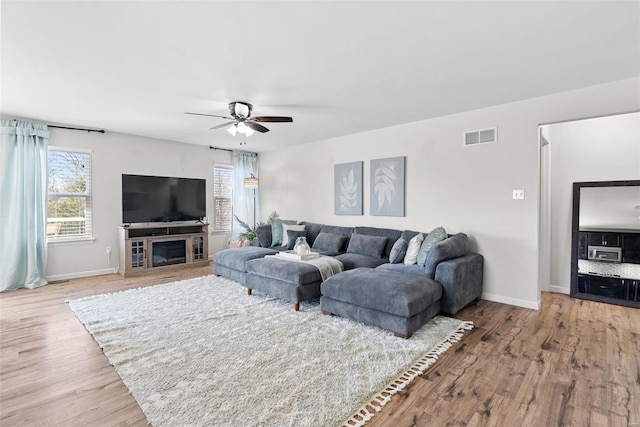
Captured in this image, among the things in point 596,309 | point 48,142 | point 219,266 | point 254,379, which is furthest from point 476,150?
point 48,142

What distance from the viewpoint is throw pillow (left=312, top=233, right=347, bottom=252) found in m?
5.04

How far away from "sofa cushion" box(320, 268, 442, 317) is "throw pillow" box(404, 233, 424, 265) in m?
0.59

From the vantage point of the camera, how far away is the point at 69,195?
5.05 meters

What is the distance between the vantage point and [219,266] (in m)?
4.97

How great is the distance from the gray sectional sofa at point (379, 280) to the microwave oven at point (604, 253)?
1511 mm

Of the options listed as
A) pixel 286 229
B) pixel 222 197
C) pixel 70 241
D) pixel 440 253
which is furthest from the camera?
pixel 222 197

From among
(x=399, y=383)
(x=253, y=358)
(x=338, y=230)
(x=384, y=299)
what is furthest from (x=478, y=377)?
(x=338, y=230)

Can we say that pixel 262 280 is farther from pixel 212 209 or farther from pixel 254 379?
pixel 212 209

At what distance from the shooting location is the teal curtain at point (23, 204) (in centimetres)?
438

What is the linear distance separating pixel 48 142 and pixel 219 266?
10.6 feet

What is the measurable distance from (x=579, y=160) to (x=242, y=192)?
5965mm

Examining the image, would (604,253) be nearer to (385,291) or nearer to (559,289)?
(559,289)

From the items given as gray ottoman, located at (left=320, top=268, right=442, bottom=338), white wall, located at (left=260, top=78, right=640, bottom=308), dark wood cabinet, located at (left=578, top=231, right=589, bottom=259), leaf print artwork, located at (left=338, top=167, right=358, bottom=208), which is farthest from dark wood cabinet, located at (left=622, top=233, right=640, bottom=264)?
leaf print artwork, located at (left=338, top=167, right=358, bottom=208)

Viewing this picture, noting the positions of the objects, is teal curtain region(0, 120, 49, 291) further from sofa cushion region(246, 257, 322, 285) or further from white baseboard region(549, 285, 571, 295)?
white baseboard region(549, 285, 571, 295)
